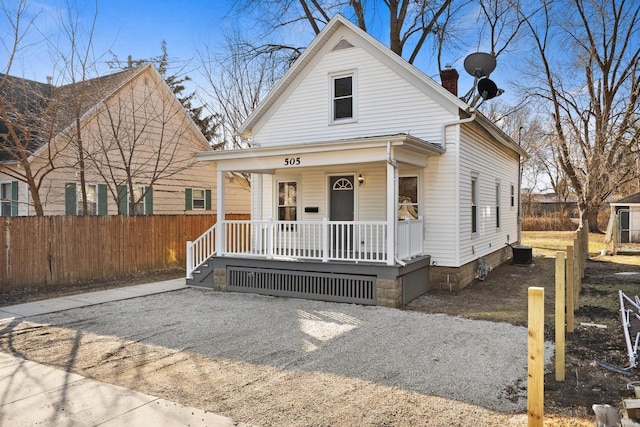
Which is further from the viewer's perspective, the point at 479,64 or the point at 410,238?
the point at 479,64

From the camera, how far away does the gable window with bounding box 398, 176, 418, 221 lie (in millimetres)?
→ 11266

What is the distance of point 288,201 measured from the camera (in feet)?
42.5

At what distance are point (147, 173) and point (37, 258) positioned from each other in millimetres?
→ 6345

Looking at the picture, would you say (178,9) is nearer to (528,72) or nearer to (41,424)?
(41,424)

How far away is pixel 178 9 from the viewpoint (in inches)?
646

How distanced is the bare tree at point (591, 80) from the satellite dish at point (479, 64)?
17004 millimetres

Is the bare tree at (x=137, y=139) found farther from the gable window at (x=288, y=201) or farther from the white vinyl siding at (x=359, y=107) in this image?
the white vinyl siding at (x=359, y=107)

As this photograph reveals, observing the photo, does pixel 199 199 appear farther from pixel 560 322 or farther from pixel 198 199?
pixel 560 322

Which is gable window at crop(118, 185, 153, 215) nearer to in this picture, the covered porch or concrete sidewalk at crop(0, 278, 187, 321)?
the covered porch

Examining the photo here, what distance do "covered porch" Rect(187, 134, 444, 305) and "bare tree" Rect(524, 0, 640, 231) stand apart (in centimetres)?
1813

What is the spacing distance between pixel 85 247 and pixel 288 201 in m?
5.74

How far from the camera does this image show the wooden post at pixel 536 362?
12.0 feet

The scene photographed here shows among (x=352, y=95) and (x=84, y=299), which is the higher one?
(x=352, y=95)

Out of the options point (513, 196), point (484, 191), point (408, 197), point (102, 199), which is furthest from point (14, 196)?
point (513, 196)
